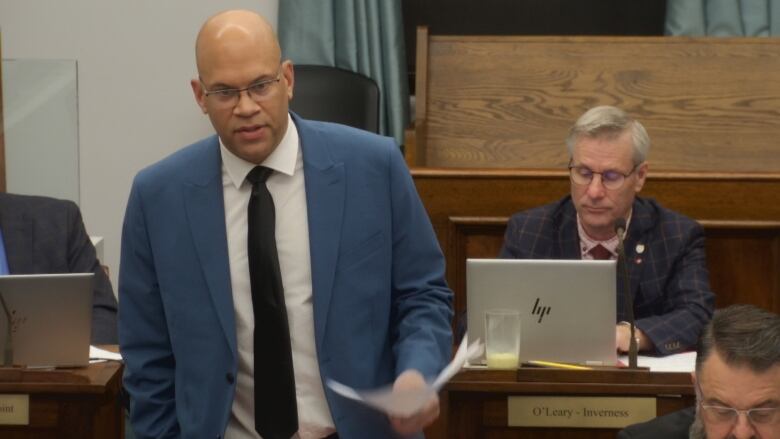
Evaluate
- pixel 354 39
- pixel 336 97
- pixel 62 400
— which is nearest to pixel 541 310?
pixel 62 400

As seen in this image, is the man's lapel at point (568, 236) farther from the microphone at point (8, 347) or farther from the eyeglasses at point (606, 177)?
the microphone at point (8, 347)

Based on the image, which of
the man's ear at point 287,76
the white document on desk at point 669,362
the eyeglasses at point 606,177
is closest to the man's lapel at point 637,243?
the eyeglasses at point 606,177

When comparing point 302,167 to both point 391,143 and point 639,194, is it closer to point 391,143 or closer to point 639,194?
point 391,143

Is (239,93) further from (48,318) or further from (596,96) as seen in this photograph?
(596,96)

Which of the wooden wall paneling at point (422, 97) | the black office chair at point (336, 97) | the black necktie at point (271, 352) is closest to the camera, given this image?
the black necktie at point (271, 352)

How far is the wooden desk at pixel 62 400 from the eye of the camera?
2.98 meters

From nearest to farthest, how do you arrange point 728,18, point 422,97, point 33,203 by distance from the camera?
1. point 33,203
2. point 422,97
3. point 728,18

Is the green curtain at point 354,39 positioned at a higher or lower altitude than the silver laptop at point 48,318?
higher

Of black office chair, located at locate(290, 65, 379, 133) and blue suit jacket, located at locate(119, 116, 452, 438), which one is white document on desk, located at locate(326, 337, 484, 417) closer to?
blue suit jacket, located at locate(119, 116, 452, 438)

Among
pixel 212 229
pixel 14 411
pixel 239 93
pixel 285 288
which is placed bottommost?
pixel 14 411

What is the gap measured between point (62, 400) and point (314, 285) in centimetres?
98

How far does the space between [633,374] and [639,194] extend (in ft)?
4.32

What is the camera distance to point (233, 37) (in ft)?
7.59

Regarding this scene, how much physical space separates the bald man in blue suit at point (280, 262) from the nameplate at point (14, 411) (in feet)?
2.28
